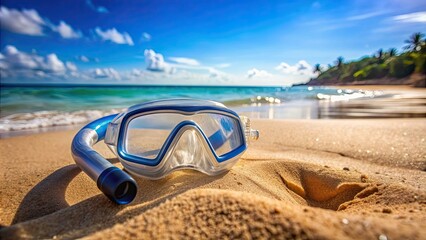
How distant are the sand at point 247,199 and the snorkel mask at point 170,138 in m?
0.13

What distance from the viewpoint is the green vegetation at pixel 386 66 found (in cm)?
4756

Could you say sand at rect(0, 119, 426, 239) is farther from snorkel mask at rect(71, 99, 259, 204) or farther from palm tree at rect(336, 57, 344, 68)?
palm tree at rect(336, 57, 344, 68)

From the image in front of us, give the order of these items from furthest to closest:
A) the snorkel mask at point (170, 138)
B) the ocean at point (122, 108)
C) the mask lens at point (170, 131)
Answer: the ocean at point (122, 108) < the mask lens at point (170, 131) < the snorkel mask at point (170, 138)

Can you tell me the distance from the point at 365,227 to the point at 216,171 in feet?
3.84

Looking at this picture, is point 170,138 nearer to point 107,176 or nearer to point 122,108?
point 107,176

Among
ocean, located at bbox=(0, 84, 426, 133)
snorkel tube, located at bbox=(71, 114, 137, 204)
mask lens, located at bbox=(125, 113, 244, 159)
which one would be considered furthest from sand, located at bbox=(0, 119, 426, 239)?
ocean, located at bbox=(0, 84, 426, 133)

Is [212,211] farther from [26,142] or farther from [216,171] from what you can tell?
[26,142]

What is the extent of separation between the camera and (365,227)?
927 millimetres

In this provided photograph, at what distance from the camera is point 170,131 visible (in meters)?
2.07

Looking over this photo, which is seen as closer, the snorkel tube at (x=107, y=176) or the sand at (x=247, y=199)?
the sand at (x=247, y=199)

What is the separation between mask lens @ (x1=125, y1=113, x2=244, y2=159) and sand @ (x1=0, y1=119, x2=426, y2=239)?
0.71ft

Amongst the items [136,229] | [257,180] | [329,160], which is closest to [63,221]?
[136,229]

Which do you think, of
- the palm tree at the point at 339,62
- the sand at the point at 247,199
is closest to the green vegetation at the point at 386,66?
the palm tree at the point at 339,62

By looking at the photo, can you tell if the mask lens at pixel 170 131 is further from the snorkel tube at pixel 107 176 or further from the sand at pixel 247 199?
the snorkel tube at pixel 107 176
